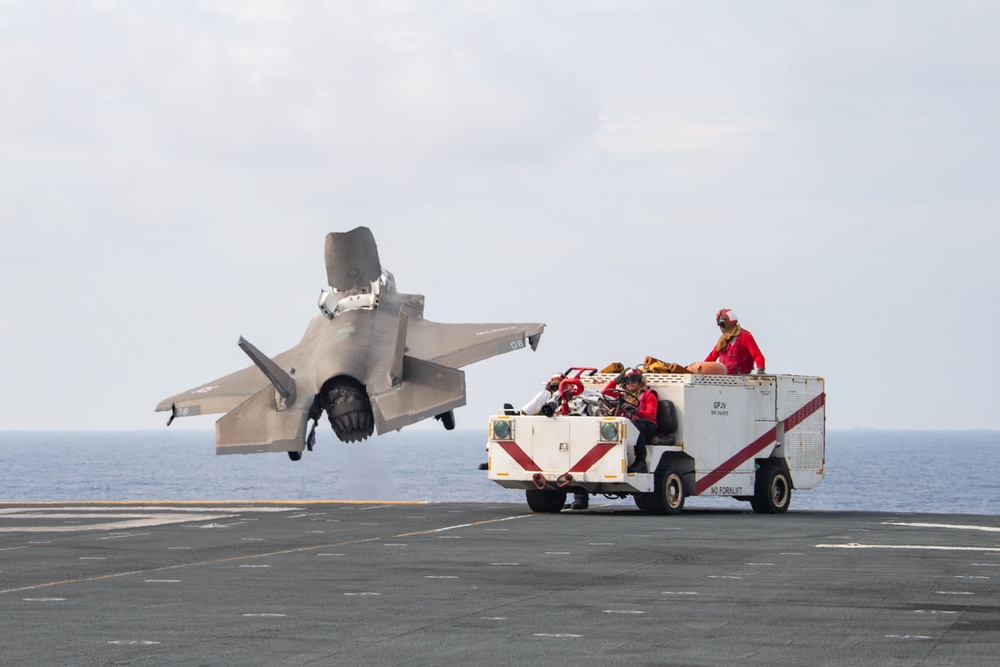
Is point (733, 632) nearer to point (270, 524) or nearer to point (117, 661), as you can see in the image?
point (117, 661)

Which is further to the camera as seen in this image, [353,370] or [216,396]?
[216,396]

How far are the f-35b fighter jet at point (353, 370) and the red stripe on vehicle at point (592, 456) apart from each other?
31.7 feet

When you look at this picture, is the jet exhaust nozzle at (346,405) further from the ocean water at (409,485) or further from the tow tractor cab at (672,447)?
the ocean water at (409,485)

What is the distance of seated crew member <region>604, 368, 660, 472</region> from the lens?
963 inches

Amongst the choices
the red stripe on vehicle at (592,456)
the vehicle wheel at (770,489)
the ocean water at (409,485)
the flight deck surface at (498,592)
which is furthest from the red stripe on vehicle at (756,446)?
the ocean water at (409,485)

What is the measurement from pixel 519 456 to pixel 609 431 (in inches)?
74.5

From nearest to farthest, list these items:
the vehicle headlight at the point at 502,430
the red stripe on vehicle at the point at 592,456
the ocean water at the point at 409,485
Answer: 1. the red stripe on vehicle at the point at 592,456
2. the vehicle headlight at the point at 502,430
3. the ocean water at the point at 409,485

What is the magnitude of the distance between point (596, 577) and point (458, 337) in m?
27.4

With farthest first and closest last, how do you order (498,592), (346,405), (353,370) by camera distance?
(346,405) < (353,370) < (498,592)

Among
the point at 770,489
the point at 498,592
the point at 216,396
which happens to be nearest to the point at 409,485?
the point at 216,396

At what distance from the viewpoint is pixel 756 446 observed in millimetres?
26281

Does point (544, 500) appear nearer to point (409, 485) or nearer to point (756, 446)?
point (756, 446)

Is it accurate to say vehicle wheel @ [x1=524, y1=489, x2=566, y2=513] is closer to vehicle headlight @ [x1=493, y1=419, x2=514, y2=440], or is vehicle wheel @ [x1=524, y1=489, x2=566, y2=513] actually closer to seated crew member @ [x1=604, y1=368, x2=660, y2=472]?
vehicle headlight @ [x1=493, y1=419, x2=514, y2=440]

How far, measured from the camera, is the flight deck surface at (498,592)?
1017cm
